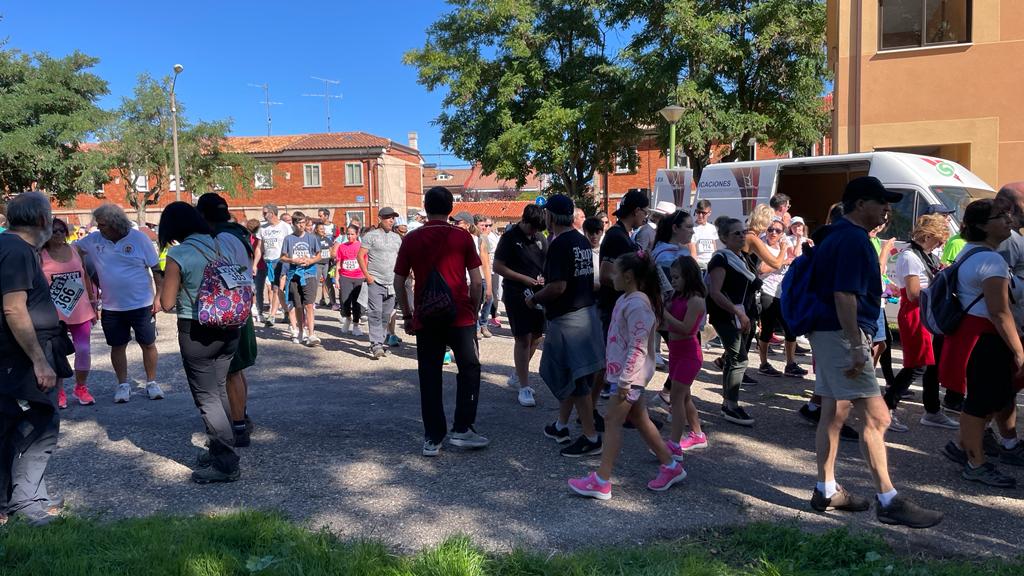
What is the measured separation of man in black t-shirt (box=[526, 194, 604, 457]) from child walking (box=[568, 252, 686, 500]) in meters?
0.74

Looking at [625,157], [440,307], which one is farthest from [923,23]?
[440,307]

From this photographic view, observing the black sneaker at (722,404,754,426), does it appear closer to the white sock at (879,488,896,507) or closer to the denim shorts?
the white sock at (879,488,896,507)

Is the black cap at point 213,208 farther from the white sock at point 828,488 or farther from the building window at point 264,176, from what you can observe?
the building window at point 264,176

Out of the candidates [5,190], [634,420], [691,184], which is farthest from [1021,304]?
[5,190]

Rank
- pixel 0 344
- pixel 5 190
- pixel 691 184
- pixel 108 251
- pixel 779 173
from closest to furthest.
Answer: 1. pixel 0 344
2. pixel 108 251
3. pixel 779 173
4. pixel 691 184
5. pixel 5 190

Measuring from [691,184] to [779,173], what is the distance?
9.58 ft

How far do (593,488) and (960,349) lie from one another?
2.79 meters

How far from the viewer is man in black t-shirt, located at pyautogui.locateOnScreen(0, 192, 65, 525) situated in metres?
3.92

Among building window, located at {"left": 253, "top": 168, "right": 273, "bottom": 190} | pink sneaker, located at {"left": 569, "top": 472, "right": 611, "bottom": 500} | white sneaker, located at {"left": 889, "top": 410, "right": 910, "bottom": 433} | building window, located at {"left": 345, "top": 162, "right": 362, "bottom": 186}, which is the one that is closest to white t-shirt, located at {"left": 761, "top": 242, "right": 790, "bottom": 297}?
white sneaker, located at {"left": 889, "top": 410, "right": 910, "bottom": 433}

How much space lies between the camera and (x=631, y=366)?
434 centimetres

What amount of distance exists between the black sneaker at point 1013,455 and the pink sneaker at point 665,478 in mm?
2542

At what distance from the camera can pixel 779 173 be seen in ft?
42.0

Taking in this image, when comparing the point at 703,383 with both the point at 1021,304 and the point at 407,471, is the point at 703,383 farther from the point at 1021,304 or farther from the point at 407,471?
the point at 407,471

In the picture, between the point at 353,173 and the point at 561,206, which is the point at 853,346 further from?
the point at 353,173
